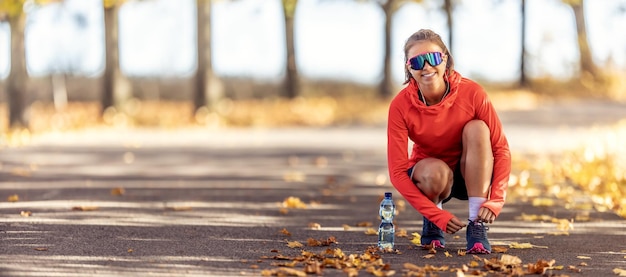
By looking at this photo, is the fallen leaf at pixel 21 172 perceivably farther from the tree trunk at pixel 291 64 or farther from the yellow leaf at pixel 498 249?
the tree trunk at pixel 291 64

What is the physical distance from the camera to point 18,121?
73.2 ft

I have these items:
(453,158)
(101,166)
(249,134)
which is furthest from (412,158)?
(249,134)

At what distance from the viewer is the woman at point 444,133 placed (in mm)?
6766

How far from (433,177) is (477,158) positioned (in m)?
0.33

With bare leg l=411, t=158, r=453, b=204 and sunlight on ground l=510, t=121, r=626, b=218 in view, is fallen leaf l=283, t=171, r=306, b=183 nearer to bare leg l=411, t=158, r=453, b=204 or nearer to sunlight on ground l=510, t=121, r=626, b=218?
sunlight on ground l=510, t=121, r=626, b=218

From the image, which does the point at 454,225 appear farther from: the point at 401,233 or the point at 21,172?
the point at 21,172

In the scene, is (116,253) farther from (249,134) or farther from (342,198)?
(249,134)

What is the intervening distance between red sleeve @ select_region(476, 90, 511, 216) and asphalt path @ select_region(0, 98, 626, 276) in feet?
1.44

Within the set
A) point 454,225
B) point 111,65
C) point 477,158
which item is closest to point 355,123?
point 111,65

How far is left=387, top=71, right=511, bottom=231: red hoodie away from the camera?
22.4 ft

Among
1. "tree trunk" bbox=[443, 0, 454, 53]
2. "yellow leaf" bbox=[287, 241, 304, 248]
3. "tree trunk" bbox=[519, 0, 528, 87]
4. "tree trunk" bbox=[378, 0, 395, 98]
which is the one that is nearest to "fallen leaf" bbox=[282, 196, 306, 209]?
"yellow leaf" bbox=[287, 241, 304, 248]

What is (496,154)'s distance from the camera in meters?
6.88

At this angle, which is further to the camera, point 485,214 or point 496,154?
point 496,154

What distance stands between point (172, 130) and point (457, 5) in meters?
13.0
